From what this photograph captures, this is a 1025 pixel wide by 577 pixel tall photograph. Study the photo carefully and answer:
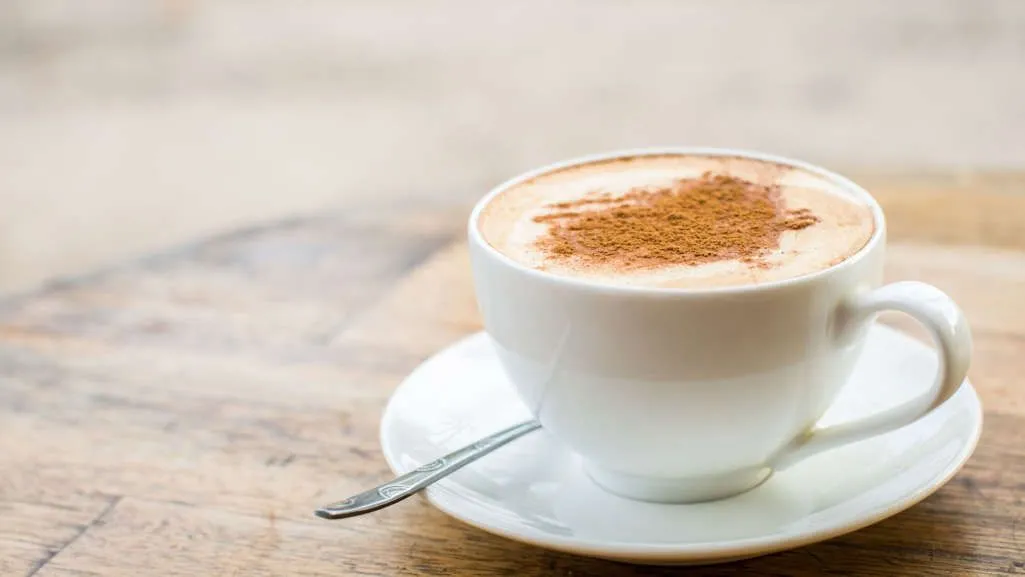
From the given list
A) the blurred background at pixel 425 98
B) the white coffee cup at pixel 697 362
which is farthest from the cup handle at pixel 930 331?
the blurred background at pixel 425 98

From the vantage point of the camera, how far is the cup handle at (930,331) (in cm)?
66

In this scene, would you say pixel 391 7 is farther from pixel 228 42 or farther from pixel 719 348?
pixel 719 348

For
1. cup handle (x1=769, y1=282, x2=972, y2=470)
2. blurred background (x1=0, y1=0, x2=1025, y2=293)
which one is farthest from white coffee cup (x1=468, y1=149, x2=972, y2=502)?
blurred background (x1=0, y1=0, x2=1025, y2=293)

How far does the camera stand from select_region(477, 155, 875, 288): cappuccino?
2.31 feet

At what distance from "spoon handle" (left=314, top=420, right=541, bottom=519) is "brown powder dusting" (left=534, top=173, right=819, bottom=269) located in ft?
0.50

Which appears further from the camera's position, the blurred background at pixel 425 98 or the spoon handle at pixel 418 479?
the blurred background at pixel 425 98

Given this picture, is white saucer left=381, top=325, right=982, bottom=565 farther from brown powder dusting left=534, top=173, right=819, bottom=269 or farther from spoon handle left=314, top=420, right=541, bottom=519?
brown powder dusting left=534, top=173, right=819, bottom=269

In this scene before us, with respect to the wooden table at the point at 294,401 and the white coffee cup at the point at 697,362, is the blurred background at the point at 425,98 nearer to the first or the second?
the wooden table at the point at 294,401

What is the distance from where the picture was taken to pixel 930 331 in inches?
26.1

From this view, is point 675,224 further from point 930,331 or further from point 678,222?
point 930,331

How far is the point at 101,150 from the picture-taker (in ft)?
11.8

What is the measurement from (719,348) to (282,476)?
0.37 m

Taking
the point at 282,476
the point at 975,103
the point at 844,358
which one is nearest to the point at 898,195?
the point at 844,358

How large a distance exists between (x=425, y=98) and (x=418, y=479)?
3256mm
